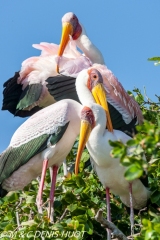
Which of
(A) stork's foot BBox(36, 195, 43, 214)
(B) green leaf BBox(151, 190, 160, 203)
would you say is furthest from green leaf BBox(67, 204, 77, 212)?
(B) green leaf BBox(151, 190, 160, 203)

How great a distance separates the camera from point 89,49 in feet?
27.7

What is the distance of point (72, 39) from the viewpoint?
8.56 meters

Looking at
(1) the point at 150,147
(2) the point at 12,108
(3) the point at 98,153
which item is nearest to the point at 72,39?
(2) the point at 12,108

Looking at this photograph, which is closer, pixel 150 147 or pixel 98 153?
pixel 150 147

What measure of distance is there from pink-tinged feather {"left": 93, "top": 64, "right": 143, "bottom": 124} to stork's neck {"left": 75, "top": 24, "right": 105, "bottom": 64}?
0.71 metres

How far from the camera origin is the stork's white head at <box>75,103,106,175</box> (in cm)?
632

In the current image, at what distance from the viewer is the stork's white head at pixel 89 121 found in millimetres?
6316

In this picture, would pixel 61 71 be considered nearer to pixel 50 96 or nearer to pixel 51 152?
pixel 50 96

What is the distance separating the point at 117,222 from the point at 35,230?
1352 millimetres

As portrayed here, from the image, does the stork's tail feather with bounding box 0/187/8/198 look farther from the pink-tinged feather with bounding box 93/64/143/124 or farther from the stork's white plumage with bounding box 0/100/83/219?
the pink-tinged feather with bounding box 93/64/143/124

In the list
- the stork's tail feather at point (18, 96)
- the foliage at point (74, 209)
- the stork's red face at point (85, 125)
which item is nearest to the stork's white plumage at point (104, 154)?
the stork's red face at point (85, 125)

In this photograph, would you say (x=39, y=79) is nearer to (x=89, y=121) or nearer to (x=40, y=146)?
(x=40, y=146)

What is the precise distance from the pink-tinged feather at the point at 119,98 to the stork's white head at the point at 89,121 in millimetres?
913

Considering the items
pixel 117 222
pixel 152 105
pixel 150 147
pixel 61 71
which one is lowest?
pixel 117 222
